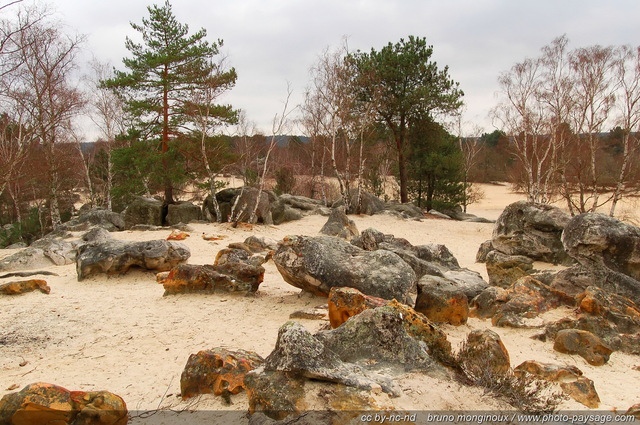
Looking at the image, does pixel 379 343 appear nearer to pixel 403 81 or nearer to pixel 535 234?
pixel 535 234

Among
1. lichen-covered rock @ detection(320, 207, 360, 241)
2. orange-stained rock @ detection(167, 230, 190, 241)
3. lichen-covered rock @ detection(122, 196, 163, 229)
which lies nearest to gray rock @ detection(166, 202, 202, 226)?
lichen-covered rock @ detection(122, 196, 163, 229)

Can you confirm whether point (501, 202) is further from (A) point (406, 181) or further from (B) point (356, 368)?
(B) point (356, 368)

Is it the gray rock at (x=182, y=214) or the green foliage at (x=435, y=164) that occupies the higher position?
the green foliage at (x=435, y=164)

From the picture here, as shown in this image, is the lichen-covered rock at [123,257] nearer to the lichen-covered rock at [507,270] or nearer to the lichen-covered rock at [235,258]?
the lichen-covered rock at [235,258]

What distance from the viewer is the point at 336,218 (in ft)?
52.8

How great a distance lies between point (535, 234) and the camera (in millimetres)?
11781

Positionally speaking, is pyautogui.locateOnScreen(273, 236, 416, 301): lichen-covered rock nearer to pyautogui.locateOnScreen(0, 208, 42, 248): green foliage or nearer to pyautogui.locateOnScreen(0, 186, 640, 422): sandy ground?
pyautogui.locateOnScreen(0, 186, 640, 422): sandy ground

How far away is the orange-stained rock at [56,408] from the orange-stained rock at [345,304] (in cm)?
247

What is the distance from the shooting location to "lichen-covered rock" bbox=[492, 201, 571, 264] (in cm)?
1141

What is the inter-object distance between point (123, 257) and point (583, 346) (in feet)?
26.3

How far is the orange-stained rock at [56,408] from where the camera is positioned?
2742mm

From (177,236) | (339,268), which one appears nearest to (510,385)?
(339,268)

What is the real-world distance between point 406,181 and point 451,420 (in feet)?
81.4

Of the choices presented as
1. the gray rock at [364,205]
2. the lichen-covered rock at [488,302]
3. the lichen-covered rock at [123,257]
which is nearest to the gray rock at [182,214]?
the gray rock at [364,205]
